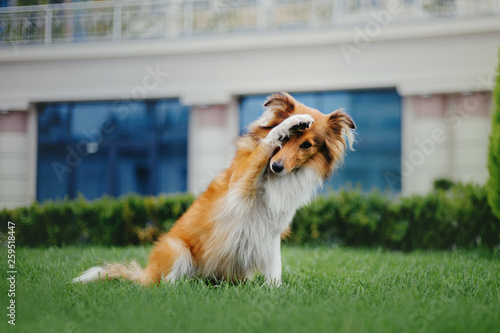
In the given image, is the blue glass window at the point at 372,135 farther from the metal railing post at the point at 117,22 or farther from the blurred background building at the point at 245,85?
the metal railing post at the point at 117,22

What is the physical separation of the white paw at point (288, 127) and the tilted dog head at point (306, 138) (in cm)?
3

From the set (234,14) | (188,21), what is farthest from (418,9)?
(188,21)

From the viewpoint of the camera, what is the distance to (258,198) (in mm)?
3400

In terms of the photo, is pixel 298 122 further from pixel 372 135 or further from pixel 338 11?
pixel 338 11

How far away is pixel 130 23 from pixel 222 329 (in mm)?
8661

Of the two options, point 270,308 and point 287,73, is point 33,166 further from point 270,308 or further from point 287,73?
point 270,308

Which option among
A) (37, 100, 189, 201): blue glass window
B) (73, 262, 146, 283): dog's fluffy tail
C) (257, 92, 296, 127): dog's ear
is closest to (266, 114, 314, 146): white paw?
(257, 92, 296, 127): dog's ear

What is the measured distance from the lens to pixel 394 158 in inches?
395

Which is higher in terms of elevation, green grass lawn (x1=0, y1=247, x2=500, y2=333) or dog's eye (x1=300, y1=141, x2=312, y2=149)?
dog's eye (x1=300, y1=141, x2=312, y2=149)

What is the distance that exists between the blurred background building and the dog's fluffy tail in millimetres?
5319

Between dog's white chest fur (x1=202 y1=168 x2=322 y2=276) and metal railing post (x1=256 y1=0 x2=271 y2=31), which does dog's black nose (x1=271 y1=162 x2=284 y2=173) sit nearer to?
dog's white chest fur (x1=202 y1=168 x2=322 y2=276)

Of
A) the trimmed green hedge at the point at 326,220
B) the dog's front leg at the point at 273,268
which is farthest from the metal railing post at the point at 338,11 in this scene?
the dog's front leg at the point at 273,268

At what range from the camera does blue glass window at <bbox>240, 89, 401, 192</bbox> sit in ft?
32.9

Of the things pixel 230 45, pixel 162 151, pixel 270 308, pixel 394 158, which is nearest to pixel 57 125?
pixel 162 151
